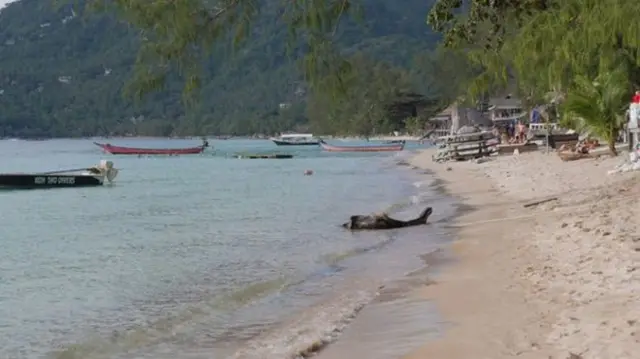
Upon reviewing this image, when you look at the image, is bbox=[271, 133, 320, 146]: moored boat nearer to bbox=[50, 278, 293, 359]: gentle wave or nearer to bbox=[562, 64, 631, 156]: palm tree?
bbox=[562, 64, 631, 156]: palm tree

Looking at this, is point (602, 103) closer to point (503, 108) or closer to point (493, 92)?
point (493, 92)

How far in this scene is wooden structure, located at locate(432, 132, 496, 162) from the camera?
41.6m

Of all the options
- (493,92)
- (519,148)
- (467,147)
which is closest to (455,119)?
(467,147)

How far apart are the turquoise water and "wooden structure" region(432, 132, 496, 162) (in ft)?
51.0

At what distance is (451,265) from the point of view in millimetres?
10484

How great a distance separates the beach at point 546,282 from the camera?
5.66 metres

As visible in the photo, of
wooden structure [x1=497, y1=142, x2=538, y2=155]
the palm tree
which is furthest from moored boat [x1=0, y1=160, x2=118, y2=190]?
the palm tree

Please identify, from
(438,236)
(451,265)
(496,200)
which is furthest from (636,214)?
(496,200)

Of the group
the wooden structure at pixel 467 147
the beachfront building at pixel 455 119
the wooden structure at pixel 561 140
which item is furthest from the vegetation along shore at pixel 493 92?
the beachfront building at pixel 455 119

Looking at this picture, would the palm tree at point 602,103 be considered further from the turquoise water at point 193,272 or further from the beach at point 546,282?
the beach at point 546,282

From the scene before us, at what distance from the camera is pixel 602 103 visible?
2394 centimetres

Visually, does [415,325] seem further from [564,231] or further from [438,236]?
[438,236]

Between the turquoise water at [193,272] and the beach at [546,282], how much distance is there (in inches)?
43.0

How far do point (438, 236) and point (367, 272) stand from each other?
3162 mm
